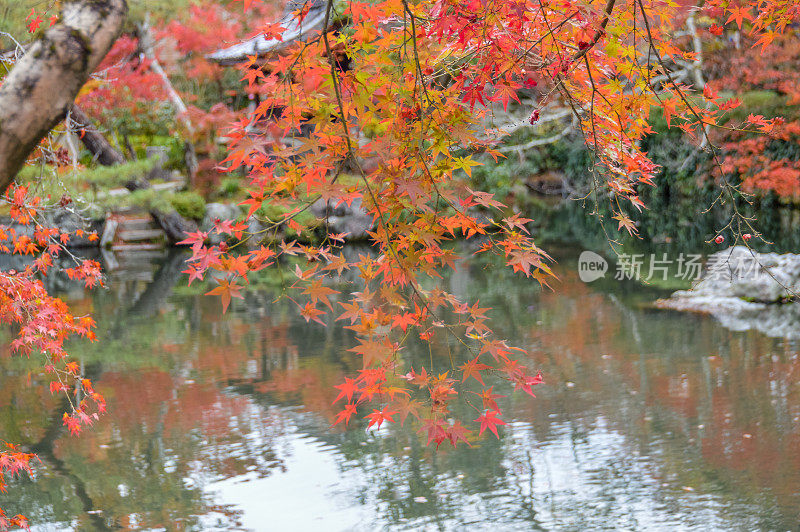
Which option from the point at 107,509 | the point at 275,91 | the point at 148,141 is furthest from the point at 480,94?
the point at 148,141

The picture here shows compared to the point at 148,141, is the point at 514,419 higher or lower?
lower

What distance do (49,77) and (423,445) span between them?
351cm

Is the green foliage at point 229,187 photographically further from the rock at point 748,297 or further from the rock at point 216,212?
the rock at point 748,297

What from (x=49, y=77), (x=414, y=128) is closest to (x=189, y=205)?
(x=414, y=128)

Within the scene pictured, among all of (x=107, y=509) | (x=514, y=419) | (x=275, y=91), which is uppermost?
(x=275, y=91)

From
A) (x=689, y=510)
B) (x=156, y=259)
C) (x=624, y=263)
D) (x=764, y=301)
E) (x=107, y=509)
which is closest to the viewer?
(x=689, y=510)

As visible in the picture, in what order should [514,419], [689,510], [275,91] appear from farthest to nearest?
[514,419] < [689,510] < [275,91]

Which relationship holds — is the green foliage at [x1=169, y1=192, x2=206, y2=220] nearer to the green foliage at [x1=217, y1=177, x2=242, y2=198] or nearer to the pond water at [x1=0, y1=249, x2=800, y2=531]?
the green foliage at [x1=217, y1=177, x2=242, y2=198]

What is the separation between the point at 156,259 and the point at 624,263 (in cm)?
760

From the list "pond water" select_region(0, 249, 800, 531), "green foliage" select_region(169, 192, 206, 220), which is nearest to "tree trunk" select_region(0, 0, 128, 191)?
"pond water" select_region(0, 249, 800, 531)

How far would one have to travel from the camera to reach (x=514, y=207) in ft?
53.7

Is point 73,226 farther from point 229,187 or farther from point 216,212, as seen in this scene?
point 229,187

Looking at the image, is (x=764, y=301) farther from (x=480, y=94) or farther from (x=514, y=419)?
(x=480, y=94)

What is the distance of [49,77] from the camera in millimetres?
1170
